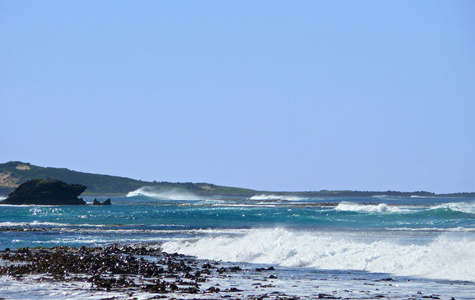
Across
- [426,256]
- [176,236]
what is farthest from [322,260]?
[176,236]

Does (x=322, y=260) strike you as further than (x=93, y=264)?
Yes

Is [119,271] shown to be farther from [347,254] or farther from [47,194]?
[47,194]

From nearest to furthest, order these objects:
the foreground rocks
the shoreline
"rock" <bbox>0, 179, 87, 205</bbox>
Answer: the shoreline, the foreground rocks, "rock" <bbox>0, 179, 87, 205</bbox>

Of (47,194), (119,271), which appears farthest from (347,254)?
(47,194)

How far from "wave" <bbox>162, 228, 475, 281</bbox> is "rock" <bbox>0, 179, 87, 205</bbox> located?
76587 millimetres

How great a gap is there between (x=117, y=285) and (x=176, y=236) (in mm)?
21522

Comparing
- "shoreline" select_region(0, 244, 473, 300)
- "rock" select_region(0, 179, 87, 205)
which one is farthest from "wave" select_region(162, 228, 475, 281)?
"rock" select_region(0, 179, 87, 205)

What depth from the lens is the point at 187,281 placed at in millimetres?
19078

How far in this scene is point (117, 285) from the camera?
1789cm

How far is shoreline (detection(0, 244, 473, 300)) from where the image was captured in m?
16.5

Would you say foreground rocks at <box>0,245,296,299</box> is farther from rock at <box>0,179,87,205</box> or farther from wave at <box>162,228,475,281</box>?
rock at <box>0,179,87,205</box>

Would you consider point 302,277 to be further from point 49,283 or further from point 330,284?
point 49,283

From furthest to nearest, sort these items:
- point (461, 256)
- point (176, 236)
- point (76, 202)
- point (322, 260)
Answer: point (76, 202) < point (176, 236) < point (322, 260) < point (461, 256)

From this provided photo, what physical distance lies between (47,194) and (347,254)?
86.4 m
